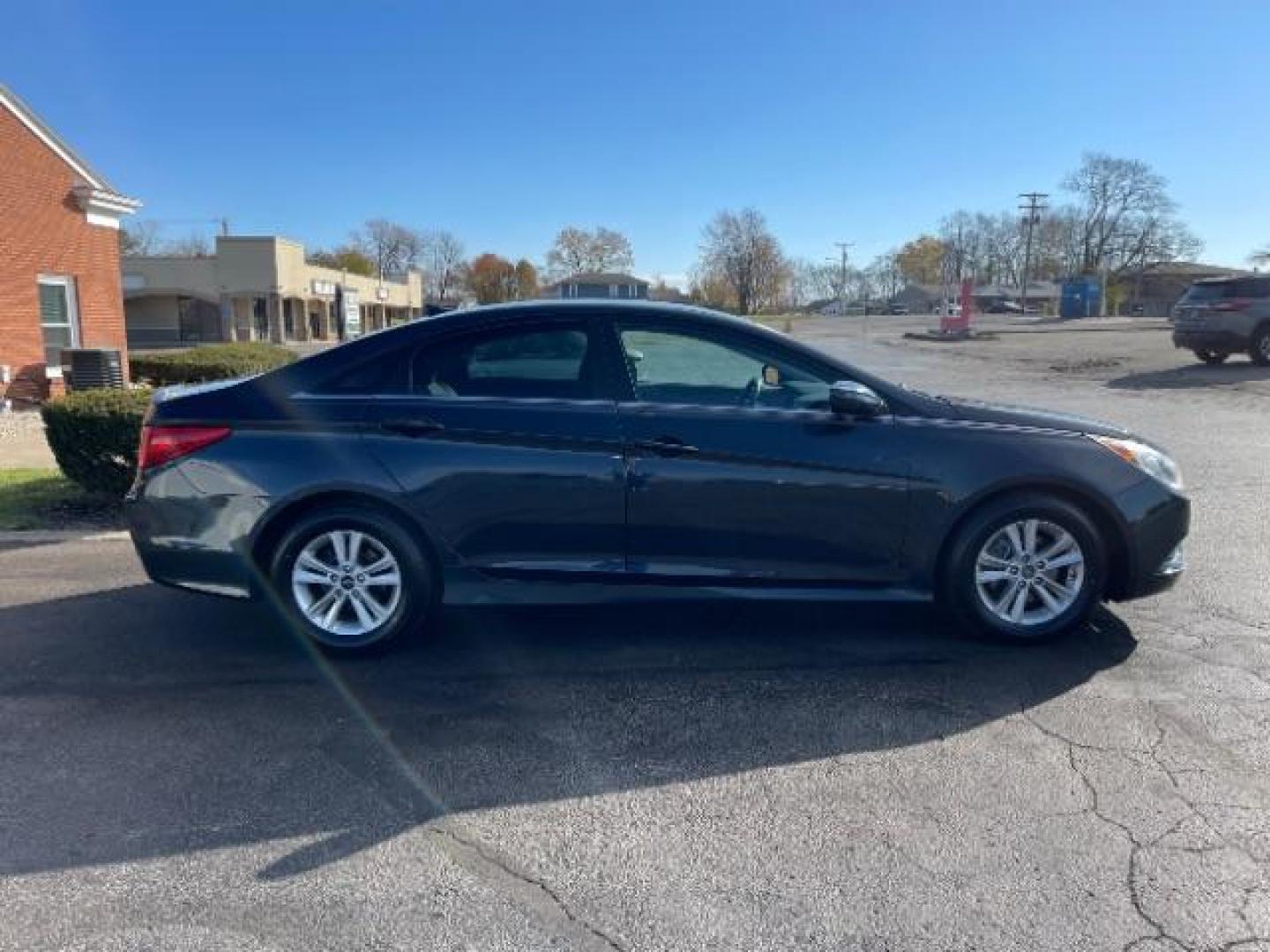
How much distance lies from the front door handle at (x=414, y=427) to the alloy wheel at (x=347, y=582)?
516 millimetres

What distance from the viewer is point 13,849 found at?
2713 mm

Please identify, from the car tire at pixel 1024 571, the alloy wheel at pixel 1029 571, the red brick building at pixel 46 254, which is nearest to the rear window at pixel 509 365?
the car tire at pixel 1024 571

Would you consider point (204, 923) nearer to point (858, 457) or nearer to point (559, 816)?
point (559, 816)

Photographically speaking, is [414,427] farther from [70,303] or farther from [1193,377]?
[1193,377]

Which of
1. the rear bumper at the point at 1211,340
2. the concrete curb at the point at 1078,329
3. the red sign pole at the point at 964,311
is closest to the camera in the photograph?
the rear bumper at the point at 1211,340

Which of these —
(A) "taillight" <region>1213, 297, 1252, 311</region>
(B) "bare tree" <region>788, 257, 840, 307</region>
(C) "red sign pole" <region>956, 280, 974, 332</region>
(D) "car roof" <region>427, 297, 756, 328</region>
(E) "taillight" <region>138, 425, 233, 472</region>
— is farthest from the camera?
(B) "bare tree" <region>788, 257, 840, 307</region>

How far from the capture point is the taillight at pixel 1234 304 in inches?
713

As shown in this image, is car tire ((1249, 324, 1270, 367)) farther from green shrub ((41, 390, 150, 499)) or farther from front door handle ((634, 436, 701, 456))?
green shrub ((41, 390, 150, 499))

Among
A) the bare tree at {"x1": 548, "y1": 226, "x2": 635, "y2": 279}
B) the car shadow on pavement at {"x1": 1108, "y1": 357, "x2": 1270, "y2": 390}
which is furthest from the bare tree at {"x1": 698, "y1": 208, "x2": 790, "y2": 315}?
the car shadow on pavement at {"x1": 1108, "y1": 357, "x2": 1270, "y2": 390}

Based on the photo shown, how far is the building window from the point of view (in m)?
15.8

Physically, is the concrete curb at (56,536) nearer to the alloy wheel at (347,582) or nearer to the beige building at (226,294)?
the alloy wheel at (347,582)

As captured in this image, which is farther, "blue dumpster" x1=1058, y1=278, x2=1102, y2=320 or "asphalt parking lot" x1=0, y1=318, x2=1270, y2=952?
"blue dumpster" x1=1058, y1=278, x2=1102, y2=320

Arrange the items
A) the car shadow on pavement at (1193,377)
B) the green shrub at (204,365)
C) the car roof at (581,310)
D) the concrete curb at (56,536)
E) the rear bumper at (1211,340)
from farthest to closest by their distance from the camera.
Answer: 1. the rear bumper at (1211,340)
2. the car shadow on pavement at (1193,377)
3. the green shrub at (204,365)
4. the concrete curb at (56,536)
5. the car roof at (581,310)

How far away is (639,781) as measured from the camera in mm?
3115
